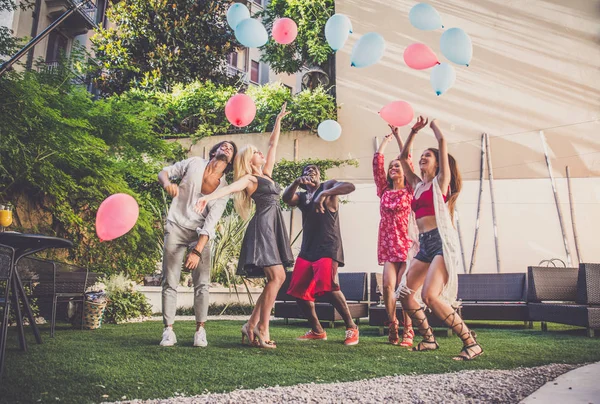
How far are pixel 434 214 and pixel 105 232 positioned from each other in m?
2.28

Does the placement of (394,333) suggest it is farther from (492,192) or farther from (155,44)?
(155,44)

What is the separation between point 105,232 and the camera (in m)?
3.02

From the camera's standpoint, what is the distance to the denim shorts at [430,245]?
329 centimetres

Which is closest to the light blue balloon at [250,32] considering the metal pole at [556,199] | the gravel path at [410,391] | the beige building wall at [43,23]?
the gravel path at [410,391]

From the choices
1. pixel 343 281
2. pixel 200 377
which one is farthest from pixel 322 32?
pixel 200 377

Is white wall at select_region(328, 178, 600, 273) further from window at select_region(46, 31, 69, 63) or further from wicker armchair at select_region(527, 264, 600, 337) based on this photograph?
window at select_region(46, 31, 69, 63)

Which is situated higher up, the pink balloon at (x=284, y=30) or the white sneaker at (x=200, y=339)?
the pink balloon at (x=284, y=30)

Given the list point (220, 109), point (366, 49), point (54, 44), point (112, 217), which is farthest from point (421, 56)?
point (54, 44)

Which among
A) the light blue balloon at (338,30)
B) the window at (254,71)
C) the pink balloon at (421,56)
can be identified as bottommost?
the pink balloon at (421,56)

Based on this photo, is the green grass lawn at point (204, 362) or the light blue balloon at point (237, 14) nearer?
the green grass lawn at point (204, 362)

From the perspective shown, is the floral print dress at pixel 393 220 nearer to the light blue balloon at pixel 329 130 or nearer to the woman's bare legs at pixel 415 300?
the woman's bare legs at pixel 415 300

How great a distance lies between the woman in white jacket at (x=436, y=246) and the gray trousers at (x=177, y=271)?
1.54 metres

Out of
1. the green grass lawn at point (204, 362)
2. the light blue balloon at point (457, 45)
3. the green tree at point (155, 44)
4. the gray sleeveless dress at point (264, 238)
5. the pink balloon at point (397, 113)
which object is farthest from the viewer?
the green tree at point (155, 44)

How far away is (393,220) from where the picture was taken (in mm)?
4270
